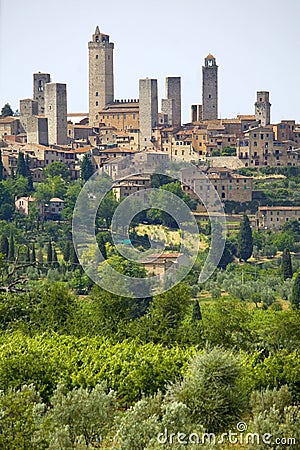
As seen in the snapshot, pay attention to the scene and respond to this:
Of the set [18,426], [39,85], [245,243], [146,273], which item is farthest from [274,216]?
[18,426]

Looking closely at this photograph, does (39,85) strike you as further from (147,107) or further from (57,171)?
(57,171)

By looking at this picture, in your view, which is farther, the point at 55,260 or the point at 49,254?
the point at 55,260

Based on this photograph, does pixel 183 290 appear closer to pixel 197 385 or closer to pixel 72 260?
pixel 197 385

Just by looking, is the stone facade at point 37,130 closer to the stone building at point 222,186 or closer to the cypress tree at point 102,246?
the stone building at point 222,186

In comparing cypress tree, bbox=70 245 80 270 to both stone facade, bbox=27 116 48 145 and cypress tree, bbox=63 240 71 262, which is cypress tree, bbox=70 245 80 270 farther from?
stone facade, bbox=27 116 48 145

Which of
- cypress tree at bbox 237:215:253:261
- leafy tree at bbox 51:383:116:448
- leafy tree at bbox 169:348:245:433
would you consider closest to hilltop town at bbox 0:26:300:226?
cypress tree at bbox 237:215:253:261
